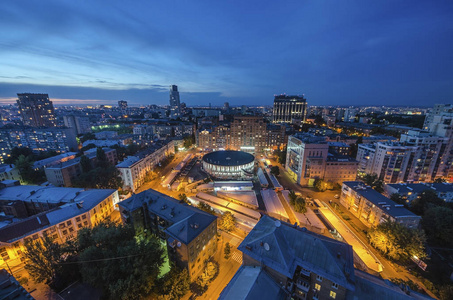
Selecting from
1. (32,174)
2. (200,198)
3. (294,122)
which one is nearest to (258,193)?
(200,198)

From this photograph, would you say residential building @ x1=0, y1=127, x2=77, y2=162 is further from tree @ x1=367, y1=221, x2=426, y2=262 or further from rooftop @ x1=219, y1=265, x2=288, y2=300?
tree @ x1=367, y1=221, x2=426, y2=262

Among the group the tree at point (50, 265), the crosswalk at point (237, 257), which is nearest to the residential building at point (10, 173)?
the tree at point (50, 265)

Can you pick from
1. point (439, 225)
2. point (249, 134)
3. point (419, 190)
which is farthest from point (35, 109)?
point (419, 190)

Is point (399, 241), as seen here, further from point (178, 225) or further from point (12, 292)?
point (12, 292)

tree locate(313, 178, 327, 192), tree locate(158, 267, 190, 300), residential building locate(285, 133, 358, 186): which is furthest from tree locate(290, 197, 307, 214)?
tree locate(158, 267, 190, 300)

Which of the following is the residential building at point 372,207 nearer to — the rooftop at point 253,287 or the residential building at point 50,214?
the rooftop at point 253,287

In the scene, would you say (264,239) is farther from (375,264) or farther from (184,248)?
(375,264)
